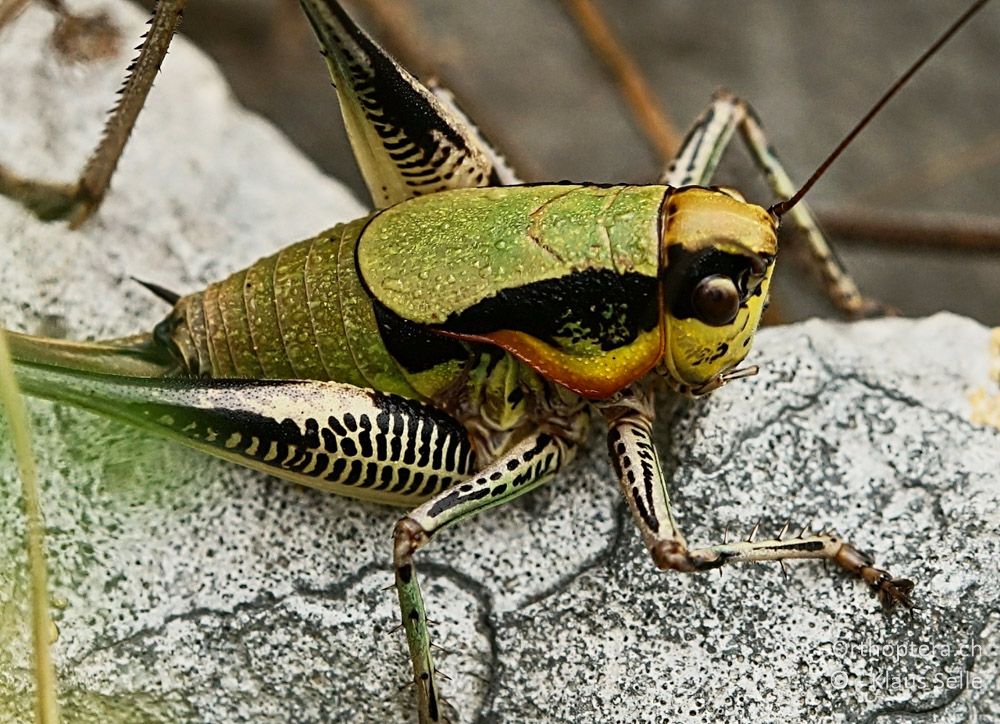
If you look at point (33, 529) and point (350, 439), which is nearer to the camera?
point (33, 529)

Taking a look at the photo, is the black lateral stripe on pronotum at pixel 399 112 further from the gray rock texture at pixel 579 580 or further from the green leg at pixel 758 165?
the gray rock texture at pixel 579 580

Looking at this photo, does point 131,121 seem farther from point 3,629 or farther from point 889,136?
point 889,136

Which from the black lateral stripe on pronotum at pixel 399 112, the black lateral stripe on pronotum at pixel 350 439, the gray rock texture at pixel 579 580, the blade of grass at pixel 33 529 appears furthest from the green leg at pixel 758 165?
the blade of grass at pixel 33 529

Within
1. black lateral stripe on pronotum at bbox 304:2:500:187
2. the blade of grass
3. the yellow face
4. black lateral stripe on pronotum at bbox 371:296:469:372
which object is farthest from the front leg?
the blade of grass

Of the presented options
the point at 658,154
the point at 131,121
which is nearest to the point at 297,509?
the point at 131,121

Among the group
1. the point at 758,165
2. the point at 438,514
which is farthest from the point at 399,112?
the point at 758,165

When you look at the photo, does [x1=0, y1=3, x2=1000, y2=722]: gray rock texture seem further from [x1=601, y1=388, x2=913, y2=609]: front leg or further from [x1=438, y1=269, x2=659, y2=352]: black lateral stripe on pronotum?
[x1=438, y1=269, x2=659, y2=352]: black lateral stripe on pronotum

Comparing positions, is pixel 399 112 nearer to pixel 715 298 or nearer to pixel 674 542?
pixel 715 298
